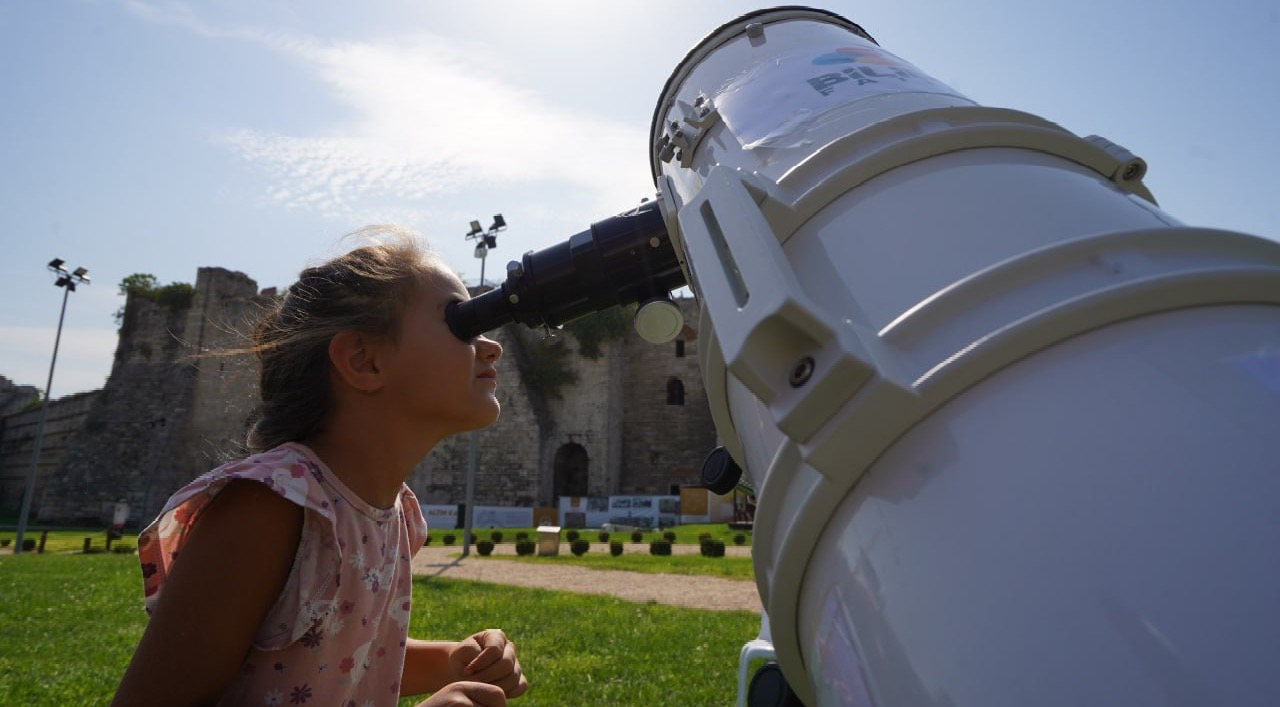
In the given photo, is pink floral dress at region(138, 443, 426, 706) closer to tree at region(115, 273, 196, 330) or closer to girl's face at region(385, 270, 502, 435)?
girl's face at region(385, 270, 502, 435)

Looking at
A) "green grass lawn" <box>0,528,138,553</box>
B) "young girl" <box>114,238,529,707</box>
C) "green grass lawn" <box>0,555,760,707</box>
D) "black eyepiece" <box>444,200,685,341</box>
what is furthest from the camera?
"green grass lawn" <box>0,528,138,553</box>

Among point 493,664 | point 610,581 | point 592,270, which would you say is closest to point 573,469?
point 610,581

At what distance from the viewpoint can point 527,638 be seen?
18.0ft

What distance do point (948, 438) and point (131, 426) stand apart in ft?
113

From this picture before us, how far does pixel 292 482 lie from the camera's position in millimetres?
1327

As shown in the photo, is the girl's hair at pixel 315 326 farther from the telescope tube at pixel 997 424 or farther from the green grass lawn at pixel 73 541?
the green grass lawn at pixel 73 541

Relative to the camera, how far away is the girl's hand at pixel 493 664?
5.41ft

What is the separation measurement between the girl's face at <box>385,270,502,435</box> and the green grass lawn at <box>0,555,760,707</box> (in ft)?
8.67

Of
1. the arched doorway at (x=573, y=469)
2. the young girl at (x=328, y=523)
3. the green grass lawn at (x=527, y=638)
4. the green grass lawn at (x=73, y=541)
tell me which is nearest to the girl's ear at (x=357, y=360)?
the young girl at (x=328, y=523)

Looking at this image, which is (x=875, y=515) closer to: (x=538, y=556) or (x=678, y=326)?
(x=678, y=326)

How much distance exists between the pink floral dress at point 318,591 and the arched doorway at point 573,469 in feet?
91.8

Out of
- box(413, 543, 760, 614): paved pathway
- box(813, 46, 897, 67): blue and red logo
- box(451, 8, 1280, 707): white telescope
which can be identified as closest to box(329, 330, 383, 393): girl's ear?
box(451, 8, 1280, 707): white telescope

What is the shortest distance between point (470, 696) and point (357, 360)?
2.52 feet

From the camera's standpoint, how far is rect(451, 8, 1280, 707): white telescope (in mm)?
566
